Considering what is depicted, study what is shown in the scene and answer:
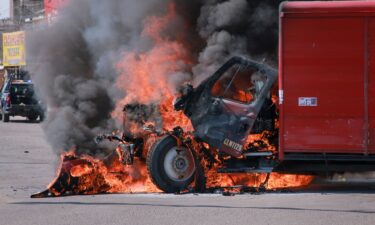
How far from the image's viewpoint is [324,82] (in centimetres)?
980

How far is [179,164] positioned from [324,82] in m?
2.52

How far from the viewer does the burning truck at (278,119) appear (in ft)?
32.0

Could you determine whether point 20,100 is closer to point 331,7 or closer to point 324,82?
point 324,82

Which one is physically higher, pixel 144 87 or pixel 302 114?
pixel 144 87

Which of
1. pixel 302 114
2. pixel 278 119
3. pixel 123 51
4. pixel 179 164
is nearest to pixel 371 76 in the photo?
pixel 302 114

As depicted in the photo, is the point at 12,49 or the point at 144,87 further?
the point at 12,49

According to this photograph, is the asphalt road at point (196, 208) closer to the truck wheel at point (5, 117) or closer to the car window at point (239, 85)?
the car window at point (239, 85)

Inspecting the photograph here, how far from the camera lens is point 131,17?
13.3 meters

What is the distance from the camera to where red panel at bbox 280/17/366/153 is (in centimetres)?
973

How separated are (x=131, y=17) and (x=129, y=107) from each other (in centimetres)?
279

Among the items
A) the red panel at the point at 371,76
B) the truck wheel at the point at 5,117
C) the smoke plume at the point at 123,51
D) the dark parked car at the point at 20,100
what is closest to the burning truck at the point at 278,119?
the red panel at the point at 371,76

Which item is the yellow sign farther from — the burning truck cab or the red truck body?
the red truck body

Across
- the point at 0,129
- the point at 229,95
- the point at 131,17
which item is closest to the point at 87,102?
the point at 131,17

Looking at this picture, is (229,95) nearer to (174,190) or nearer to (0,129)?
(174,190)
